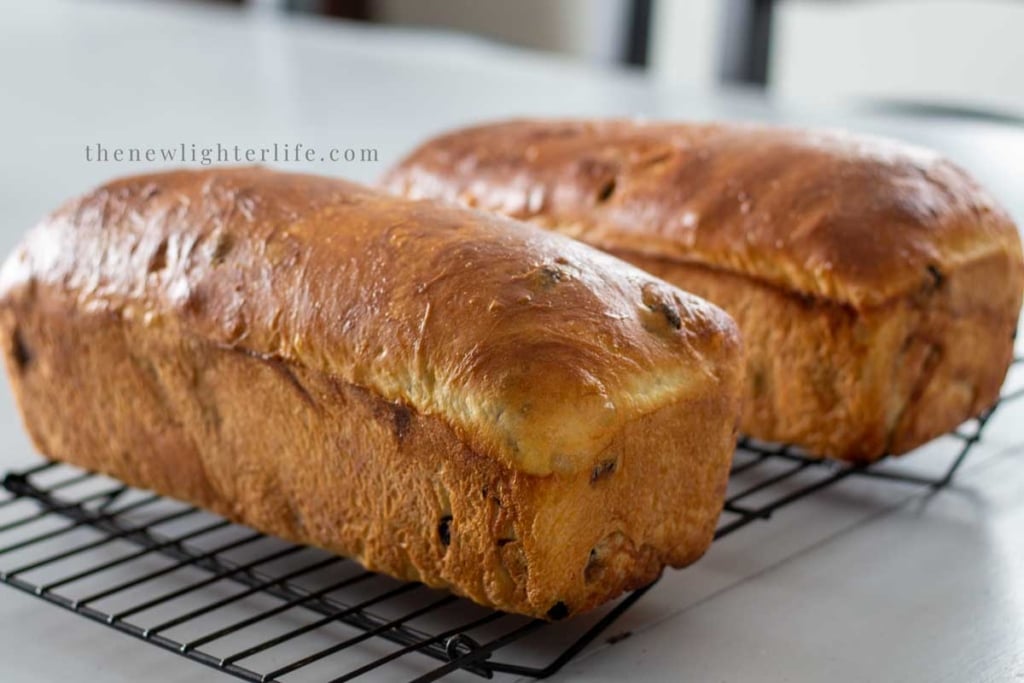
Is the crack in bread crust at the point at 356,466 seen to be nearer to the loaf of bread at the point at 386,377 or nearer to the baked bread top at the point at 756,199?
the loaf of bread at the point at 386,377

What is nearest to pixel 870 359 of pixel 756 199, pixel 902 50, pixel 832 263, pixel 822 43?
pixel 832 263

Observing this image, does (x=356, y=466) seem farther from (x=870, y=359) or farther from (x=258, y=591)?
(x=870, y=359)

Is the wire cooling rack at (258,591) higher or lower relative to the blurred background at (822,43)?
lower

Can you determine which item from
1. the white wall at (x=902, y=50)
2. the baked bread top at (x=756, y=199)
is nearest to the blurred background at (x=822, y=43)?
the white wall at (x=902, y=50)

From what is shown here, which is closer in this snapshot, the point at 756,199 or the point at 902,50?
the point at 756,199

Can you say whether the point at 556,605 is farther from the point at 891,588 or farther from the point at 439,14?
the point at 439,14

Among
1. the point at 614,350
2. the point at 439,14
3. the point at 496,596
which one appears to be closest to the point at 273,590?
the point at 496,596
